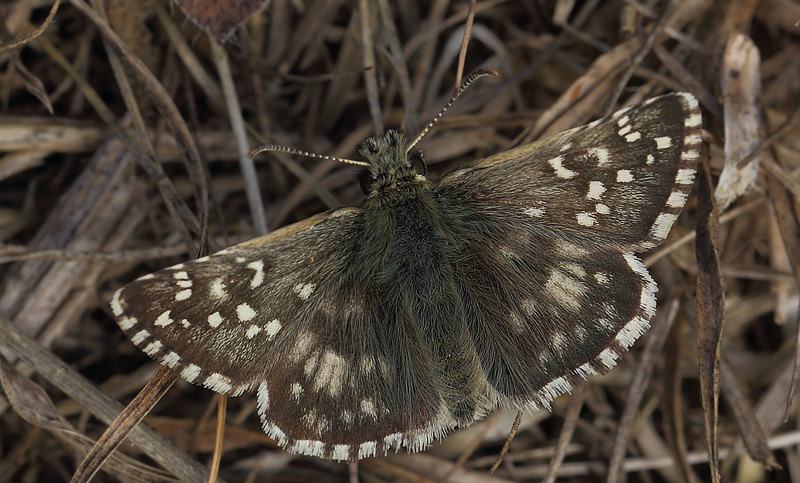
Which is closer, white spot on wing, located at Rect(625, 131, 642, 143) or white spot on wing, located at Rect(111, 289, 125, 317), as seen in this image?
white spot on wing, located at Rect(111, 289, 125, 317)

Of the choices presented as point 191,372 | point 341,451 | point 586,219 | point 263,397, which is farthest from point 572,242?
point 191,372

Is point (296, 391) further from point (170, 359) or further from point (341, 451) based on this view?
point (170, 359)

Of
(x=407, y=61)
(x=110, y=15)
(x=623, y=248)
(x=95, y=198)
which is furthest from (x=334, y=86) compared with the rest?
(x=623, y=248)

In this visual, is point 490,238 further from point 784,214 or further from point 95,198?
point 95,198

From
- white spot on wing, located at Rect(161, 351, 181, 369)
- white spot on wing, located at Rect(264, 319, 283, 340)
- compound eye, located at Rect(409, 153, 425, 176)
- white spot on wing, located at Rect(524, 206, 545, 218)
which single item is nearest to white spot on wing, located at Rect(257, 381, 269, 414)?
white spot on wing, located at Rect(264, 319, 283, 340)

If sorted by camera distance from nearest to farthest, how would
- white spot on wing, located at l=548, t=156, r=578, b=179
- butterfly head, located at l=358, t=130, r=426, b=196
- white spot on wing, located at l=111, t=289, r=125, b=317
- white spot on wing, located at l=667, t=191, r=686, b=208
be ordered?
white spot on wing, located at l=111, t=289, r=125, b=317
white spot on wing, located at l=667, t=191, r=686, b=208
white spot on wing, located at l=548, t=156, r=578, b=179
butterfly head, located at l=358, t=130, r=426, b=196

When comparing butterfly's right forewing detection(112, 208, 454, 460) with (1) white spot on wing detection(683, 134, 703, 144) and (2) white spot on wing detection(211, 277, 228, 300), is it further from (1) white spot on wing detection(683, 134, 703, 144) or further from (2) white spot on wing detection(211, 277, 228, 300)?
(1) white spot on wing detection(683, 134, 703, 144)
